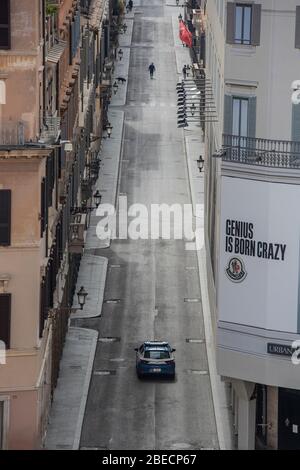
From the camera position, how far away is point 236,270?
61750 mm

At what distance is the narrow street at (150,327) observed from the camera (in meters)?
67.8

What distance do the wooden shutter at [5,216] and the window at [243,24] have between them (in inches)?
382

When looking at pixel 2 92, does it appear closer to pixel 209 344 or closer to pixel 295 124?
pixel 295 124

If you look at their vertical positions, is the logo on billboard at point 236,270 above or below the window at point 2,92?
below

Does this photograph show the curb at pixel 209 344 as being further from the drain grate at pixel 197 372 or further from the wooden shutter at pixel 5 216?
the wooden shutter at pixel 5 216

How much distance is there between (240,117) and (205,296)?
87.7 ft

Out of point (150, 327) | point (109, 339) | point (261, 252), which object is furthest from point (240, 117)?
point (150, 327)

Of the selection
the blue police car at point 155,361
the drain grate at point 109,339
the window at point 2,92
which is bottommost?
the drain grate at point 109,339

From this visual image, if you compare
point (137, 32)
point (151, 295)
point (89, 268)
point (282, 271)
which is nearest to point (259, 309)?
point (282, 271)

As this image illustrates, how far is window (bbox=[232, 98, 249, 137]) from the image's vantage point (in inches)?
2398

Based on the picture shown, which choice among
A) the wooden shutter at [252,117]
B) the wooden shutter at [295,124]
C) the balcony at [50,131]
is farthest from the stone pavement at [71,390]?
the wooden shutter at [295,124]

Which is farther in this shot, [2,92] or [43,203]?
[43,203]

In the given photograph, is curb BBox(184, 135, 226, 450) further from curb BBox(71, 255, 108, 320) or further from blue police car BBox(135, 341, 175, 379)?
curb BBox(71, 255, 108, 320)

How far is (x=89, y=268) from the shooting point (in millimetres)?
93625
